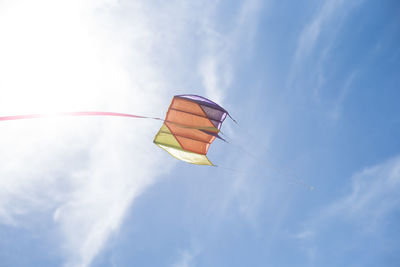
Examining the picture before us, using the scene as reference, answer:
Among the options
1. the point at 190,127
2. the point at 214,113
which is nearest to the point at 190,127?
the point at 190,127

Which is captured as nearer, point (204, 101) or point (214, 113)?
point (204, 101)

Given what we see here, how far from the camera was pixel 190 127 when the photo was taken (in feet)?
34.5

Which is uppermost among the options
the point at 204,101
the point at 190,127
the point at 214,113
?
the point at 204,101

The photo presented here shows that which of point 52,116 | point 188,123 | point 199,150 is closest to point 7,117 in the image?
point 52,116

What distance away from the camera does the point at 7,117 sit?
3748 millimetres

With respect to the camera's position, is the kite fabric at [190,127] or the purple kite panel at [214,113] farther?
the purple kite panel at [214,113]

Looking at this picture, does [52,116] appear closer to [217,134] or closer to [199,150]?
[217,134]

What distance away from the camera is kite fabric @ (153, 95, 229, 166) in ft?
33.4

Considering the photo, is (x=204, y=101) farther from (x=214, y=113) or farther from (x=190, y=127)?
(x=190, y=127)

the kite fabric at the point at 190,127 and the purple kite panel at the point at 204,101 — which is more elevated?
the purple kite panel at the point at 204,101

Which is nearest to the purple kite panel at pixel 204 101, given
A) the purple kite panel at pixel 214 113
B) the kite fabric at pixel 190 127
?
the kite fabric at pixel 190 127

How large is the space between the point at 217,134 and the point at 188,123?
4.51 feet

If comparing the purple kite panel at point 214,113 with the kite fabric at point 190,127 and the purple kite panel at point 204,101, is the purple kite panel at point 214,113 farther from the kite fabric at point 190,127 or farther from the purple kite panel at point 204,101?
the purple kite panel at point 204,101

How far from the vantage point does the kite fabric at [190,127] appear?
10.2 metres
